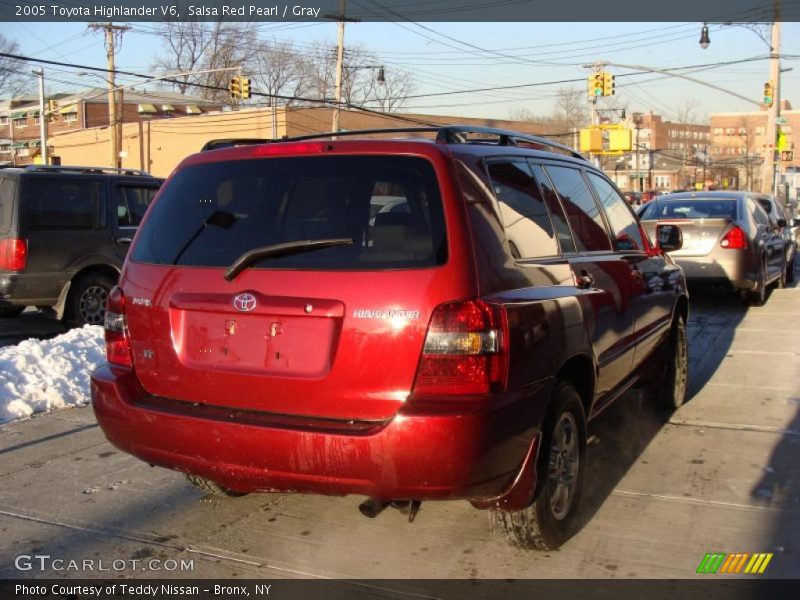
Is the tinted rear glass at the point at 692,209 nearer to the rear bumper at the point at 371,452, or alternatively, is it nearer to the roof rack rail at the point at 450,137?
the roof rack rail at the point at 450,137

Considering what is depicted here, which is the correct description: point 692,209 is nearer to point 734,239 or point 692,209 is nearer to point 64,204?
point 734,239

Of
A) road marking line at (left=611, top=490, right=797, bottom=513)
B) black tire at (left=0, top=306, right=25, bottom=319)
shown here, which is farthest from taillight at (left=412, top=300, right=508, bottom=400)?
black tire at (left=0, top=306, right=25, bottom=319)

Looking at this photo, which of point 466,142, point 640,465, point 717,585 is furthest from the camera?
point 640,465

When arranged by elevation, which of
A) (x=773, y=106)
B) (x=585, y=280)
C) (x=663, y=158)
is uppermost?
(x=663, y=158)

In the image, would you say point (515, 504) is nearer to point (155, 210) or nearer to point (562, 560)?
point (562, 560)

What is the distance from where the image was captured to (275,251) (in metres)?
3.16

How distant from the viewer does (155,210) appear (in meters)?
3.66

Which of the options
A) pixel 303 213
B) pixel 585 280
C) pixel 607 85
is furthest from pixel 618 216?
pixel 607 85

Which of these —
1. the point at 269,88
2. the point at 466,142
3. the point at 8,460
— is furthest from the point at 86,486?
the point at 269,88

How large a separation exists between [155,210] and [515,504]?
2105 mm

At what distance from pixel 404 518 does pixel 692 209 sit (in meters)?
8.56

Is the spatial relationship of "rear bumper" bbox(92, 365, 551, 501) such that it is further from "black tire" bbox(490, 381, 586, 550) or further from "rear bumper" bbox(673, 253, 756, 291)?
"rear bumper" bbox(673, 253, 756, 291)

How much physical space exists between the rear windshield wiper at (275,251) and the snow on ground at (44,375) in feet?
11.2

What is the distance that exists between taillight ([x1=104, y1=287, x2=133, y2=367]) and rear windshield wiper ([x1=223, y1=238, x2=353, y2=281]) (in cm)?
65
